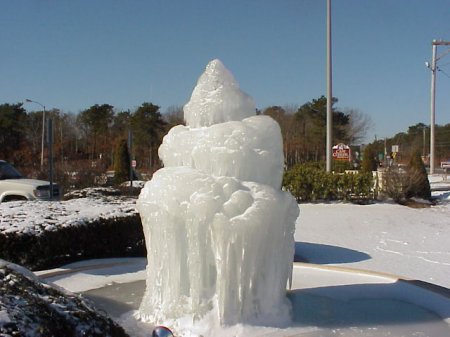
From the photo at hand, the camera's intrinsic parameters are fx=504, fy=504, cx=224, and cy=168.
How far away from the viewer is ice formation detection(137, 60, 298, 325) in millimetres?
4727

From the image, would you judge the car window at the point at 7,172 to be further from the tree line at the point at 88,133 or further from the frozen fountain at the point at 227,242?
the tree line at the point at 88,133

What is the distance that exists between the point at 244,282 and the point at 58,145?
43079mm

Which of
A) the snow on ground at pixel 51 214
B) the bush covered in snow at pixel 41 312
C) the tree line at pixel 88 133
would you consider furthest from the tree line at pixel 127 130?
the bush covered in snow at pixel 41 312

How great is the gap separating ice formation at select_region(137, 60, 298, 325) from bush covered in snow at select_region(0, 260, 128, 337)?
1.78 m

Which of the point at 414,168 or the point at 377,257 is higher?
the point at 414,168

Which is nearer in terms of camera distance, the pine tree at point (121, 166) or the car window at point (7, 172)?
the car window at point (7, 172)

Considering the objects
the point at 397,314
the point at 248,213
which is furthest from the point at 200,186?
the point at 397,314

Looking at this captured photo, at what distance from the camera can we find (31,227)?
25.3 feet

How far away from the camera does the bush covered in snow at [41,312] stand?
7.98 ft

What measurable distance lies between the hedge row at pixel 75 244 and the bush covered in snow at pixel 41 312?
192 inches

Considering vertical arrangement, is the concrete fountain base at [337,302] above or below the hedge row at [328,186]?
below

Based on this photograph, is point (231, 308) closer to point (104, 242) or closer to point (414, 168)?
point (104, 242)

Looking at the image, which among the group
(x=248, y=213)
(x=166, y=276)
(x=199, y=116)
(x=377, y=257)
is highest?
(x=199, y=116)

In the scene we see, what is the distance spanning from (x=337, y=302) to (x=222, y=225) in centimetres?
206
